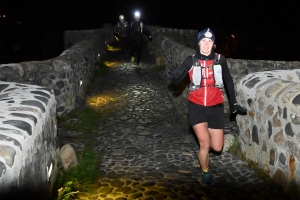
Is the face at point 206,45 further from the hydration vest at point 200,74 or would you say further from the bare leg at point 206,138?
the bare leg at point 206,138

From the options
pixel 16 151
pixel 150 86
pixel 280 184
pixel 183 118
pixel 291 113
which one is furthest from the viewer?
pixel 150 86

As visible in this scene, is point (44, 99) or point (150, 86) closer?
point (44, 99)

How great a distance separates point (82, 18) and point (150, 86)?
4252 cm

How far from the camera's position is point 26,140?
3.07 meters

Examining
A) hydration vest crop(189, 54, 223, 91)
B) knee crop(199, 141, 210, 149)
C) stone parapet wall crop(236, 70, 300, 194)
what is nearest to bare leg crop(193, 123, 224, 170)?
knee crop(199, 141, 210, 149)

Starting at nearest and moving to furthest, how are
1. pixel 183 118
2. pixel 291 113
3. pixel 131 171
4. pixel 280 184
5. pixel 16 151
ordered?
pixel 16 151
pixel 291 113
pixel 280 184
pixel 131 171
pixel 183 118

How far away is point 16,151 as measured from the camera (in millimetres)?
2787

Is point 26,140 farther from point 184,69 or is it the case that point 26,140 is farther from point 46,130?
point 184,69

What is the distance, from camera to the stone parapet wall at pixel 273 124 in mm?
4152

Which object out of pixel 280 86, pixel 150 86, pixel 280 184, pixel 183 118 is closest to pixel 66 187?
pixel 280 184

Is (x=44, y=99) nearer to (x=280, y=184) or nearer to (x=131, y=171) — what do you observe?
(x=131, y=171)

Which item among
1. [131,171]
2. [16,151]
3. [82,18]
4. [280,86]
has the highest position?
[82,18]

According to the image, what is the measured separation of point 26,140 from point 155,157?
3.11 meters

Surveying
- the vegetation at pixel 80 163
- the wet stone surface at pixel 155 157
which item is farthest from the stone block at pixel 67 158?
the wet stone surface at pixel 155 157
